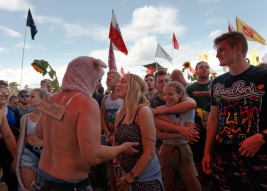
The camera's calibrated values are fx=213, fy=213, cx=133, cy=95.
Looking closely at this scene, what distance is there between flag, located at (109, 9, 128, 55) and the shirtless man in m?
6.05

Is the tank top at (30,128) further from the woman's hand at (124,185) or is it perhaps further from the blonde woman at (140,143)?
the woman's hand at (124,185)

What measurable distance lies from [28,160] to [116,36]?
5877mm

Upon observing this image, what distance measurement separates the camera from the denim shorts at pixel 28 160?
8.88ft

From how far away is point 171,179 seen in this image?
263cm

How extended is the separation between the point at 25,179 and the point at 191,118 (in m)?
2.25

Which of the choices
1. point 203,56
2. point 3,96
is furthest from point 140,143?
point 203,56

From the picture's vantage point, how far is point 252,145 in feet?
5.77

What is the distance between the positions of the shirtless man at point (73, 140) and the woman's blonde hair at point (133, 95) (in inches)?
21.0

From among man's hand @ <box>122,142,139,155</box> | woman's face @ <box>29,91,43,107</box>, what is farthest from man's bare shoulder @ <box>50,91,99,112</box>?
woman's face @ <box>29,91,43,107</box>

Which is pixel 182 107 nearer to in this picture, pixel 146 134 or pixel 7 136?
pixel 146 134

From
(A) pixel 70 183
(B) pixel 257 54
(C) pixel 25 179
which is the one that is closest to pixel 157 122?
(A) pixel 70 183

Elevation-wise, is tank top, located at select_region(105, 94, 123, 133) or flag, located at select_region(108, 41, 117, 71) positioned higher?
flag, located at select_region(108, 41, 117, 71)

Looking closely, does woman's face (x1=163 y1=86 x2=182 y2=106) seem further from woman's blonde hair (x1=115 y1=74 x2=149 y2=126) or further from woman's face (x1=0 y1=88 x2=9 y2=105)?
woman's face (x1=0 y1=88 x2=9 y2=105)

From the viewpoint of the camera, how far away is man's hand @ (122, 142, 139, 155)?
1.82 m
